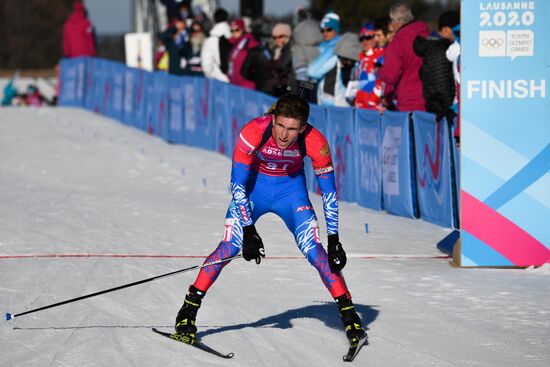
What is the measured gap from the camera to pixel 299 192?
7492 millimetres

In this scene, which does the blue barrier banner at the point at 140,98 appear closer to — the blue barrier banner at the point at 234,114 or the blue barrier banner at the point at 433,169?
the blue barrier banner at the point at 234,114

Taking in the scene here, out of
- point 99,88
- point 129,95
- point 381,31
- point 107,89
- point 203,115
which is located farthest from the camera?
point 99,88

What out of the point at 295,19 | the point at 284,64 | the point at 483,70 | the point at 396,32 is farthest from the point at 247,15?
the point at 483,70

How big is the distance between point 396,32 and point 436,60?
3.72 feet

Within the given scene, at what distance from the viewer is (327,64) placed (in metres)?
14.9

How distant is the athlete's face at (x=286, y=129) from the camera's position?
693cm

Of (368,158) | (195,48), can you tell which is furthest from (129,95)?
(368,158)

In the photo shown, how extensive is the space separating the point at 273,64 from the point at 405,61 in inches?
173

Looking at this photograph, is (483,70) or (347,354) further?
(483,70)

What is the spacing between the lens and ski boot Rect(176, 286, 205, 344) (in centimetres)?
736

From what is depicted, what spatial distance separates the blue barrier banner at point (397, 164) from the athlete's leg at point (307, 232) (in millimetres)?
5758

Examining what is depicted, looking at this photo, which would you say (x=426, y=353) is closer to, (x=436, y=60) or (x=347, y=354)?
(x=347, y=354)

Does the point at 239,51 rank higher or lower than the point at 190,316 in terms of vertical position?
higher

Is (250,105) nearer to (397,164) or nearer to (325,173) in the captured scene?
(397,164)
